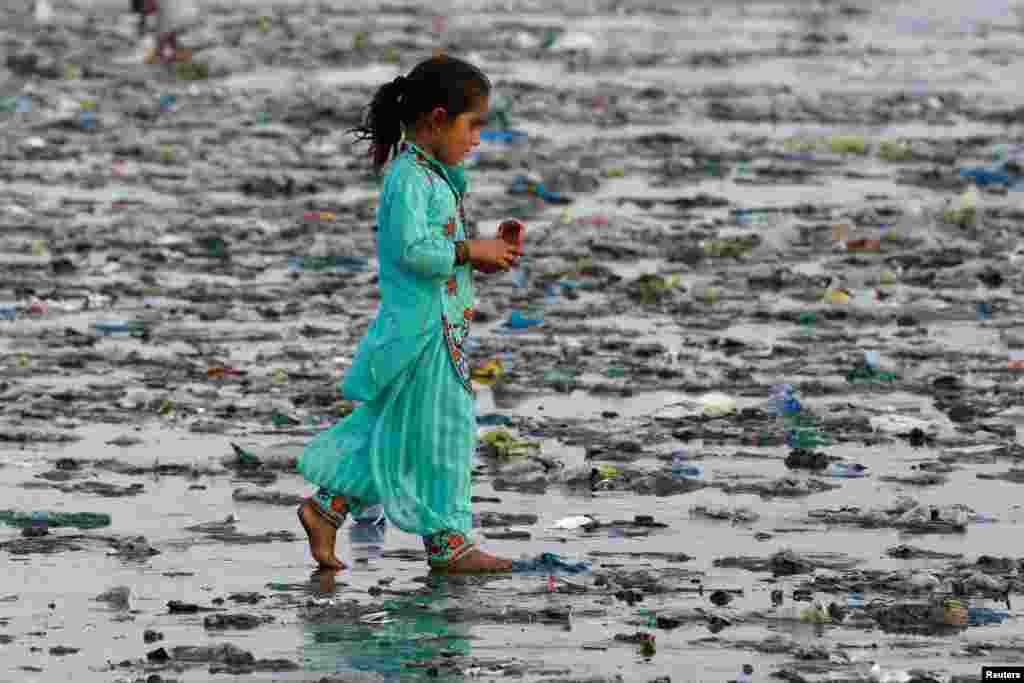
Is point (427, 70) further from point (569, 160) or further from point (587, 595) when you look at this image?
point (569, 160)

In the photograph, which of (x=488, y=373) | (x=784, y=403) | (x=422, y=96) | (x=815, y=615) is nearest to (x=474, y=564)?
(x=815, y=615)

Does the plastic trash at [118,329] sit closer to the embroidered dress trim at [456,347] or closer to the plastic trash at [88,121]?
the embroidered dress trim at [456,347]

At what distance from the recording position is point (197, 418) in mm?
7926

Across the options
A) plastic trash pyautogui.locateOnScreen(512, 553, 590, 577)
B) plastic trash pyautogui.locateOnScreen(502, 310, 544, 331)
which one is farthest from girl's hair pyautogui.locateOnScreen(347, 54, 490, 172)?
plastic trash pyautogui.locateOnScreen(502, 310, 544, 331)

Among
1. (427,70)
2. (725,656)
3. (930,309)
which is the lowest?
(725,656)

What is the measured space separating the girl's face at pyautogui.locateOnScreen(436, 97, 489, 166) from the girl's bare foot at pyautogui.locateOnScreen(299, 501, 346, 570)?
102 cm

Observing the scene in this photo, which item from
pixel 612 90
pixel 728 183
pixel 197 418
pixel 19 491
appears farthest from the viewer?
pixel 612 90

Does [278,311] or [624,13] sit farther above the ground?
[624,13]

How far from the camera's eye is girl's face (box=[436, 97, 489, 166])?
6.12 metres

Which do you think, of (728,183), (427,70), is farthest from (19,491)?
(728,183)

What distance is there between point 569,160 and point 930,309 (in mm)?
5098

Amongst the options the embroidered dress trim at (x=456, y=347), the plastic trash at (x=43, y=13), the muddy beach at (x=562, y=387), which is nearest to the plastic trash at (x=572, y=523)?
the muddy beach at (x=562, y=387)

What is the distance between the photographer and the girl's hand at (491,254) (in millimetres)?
6004

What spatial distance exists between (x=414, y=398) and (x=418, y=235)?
0.45 metres
